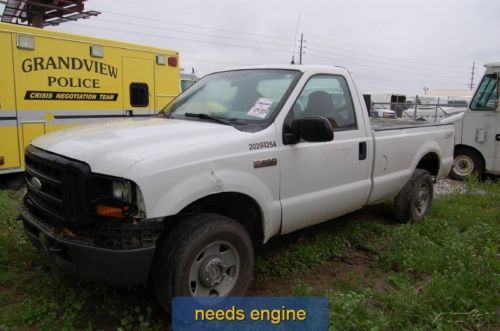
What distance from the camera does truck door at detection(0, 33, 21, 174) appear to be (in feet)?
20.4

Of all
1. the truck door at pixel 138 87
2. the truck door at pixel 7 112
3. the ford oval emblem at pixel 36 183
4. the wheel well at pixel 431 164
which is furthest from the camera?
the truck door at pixel 138 87

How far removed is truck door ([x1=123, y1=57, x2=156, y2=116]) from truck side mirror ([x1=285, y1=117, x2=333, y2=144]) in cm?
519

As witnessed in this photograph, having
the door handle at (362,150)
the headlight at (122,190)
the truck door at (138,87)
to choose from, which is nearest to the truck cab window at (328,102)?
the door handle at (362,150)

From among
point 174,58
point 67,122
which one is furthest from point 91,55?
point 174,58

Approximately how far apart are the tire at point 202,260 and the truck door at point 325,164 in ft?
2.07

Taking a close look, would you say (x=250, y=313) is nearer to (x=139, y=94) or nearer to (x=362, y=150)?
(x=362, y=150)

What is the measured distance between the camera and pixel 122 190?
267cm

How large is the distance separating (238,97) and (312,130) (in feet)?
2.76

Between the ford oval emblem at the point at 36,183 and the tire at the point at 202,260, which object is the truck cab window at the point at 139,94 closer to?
the ford oval emblem at the point at 36,183

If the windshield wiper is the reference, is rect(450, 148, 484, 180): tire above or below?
below

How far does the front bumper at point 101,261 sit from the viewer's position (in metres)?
2.67

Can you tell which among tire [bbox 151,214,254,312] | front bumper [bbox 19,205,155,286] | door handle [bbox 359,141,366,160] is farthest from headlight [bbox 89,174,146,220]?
door handle [bbox 359,141,366,160]

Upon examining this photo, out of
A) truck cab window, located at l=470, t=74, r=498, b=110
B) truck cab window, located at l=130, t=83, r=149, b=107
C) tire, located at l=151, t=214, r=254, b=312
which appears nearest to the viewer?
tire, located at l=151, t=214, r=254, b=312

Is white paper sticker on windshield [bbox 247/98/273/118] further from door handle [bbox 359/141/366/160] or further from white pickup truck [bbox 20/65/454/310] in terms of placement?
door handle [bbox 359/141/366/160]
